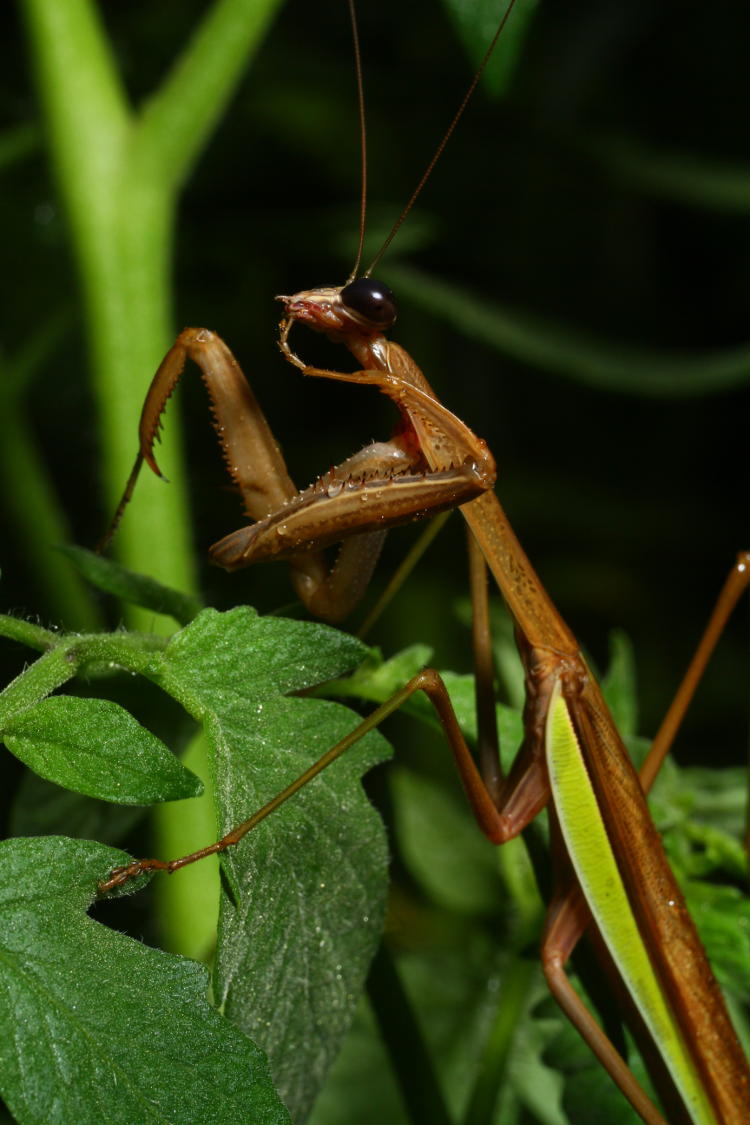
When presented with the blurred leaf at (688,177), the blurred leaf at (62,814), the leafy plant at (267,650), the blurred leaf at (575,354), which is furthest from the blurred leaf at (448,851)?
the blurred leaf at (688,177)

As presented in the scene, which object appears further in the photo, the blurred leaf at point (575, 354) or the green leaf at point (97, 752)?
the blurred leaf at point (575, 354)

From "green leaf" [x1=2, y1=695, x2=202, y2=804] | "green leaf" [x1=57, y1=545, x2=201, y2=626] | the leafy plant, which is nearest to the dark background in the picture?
the leafy plant

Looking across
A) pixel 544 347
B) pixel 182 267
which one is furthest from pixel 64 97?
pixel 544 347

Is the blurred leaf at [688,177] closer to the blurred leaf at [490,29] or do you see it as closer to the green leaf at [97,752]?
the blurred leaf at [490,29]

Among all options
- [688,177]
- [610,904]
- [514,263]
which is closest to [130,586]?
Answer: [610,904]

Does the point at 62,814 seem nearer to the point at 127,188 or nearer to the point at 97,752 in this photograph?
the point at 97,752
